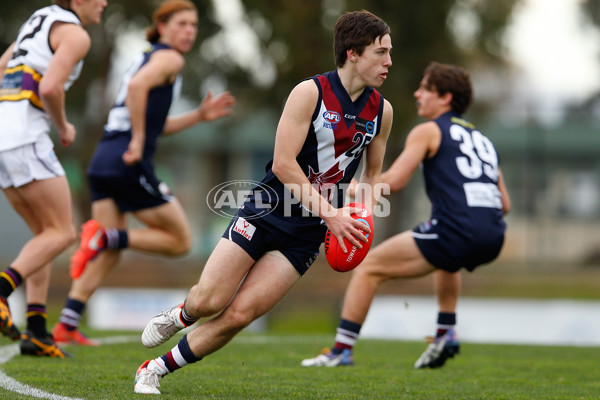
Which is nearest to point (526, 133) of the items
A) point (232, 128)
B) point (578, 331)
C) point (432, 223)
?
point (232, 128)

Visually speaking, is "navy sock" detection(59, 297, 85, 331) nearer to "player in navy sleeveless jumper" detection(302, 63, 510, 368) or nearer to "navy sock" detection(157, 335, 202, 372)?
"player in navy sleeveless jumper" detection(302, 63, 510, 368)

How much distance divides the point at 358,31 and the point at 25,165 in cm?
251

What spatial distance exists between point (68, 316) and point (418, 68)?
15.6 metres

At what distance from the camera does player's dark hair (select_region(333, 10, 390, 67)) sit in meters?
4.25

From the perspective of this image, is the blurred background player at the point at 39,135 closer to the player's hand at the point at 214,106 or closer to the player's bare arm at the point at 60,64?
the player's bare arm at the point at 60,64

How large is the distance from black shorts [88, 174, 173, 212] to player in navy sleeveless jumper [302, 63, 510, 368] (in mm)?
1921

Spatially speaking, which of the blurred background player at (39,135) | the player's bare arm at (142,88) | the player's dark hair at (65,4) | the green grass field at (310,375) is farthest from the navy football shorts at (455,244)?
the player's dark hair at (65,4)

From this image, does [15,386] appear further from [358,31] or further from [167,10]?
[167,10]

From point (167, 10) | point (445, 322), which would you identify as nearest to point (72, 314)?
point (167, 10)

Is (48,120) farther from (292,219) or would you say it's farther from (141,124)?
(292,219)

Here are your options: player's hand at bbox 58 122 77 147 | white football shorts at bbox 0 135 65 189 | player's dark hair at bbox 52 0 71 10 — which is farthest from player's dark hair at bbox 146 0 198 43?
white football shorts at bbox 0 135 65 189

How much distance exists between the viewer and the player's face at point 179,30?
22.4 ft

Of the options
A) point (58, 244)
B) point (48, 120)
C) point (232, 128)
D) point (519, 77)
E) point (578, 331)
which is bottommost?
point (578, 331)

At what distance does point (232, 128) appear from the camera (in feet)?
72.1
